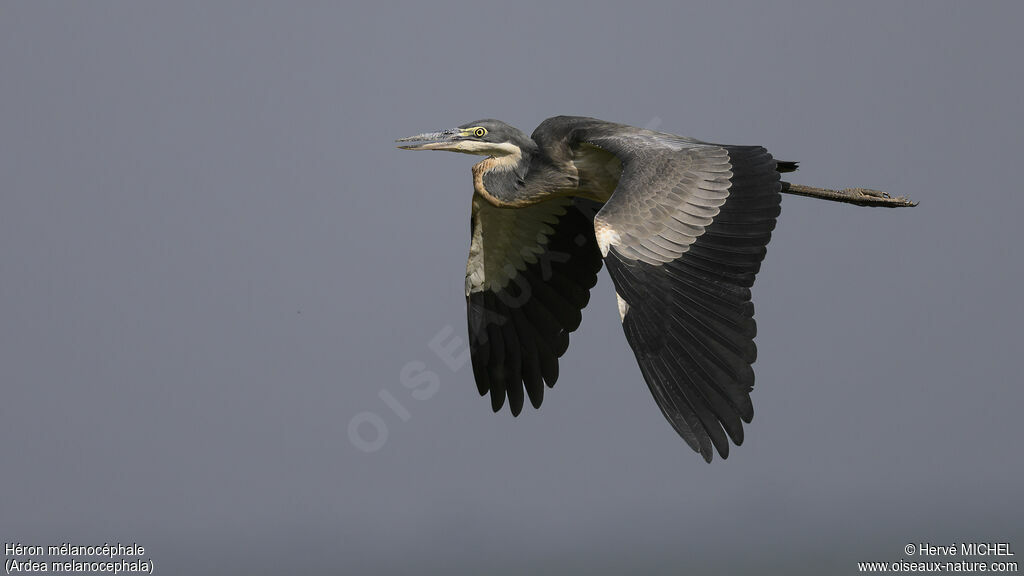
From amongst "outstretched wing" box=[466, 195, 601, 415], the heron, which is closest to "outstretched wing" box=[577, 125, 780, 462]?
the heron

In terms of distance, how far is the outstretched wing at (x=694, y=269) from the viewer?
25.5 feet

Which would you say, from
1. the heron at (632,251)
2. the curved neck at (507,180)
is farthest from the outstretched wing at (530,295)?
the curved neck at (507,180)

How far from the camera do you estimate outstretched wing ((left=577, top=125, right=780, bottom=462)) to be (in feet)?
25.5

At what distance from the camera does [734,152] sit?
941cm

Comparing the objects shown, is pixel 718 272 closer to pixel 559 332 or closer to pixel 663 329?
pixel 663 329

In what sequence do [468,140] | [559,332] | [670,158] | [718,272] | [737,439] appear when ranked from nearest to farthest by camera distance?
[737,439], [718,272], [670,158], [468,140], [559,332]

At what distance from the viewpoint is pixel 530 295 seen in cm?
1167

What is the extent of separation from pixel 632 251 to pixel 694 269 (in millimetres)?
480

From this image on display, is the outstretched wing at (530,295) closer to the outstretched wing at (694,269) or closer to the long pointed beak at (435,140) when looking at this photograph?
the long pointed beak at (435,140)

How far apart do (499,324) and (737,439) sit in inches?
172

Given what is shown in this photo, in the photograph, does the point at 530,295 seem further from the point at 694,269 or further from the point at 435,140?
the point at 694,269

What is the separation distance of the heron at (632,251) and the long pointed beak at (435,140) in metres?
0.01

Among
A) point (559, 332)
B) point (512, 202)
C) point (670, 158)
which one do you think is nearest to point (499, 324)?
point (559, 332)

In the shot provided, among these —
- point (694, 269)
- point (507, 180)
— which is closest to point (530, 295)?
point (507, 180)
